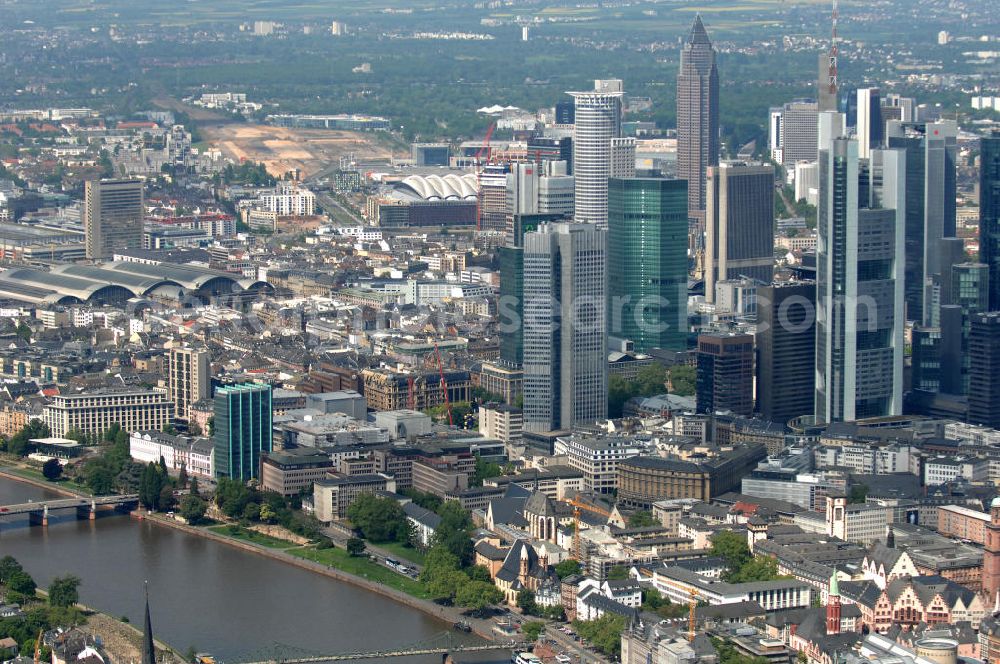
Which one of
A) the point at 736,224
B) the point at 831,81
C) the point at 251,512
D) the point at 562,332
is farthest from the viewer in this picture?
the point at 736,224

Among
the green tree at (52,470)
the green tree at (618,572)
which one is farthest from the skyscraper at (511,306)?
the green tree at (618,572)

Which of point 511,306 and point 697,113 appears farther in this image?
point 697,113

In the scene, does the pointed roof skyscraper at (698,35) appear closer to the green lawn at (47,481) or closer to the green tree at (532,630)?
the green lawn at (47,481)

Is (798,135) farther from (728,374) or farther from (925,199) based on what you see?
(728,374)

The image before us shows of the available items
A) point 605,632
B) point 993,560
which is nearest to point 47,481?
point 605,632

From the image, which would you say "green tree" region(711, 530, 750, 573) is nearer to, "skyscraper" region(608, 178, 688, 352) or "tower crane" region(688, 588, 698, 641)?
"tower crane" region(688, 588, 698, 641)

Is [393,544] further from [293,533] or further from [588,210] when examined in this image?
[588,210]
